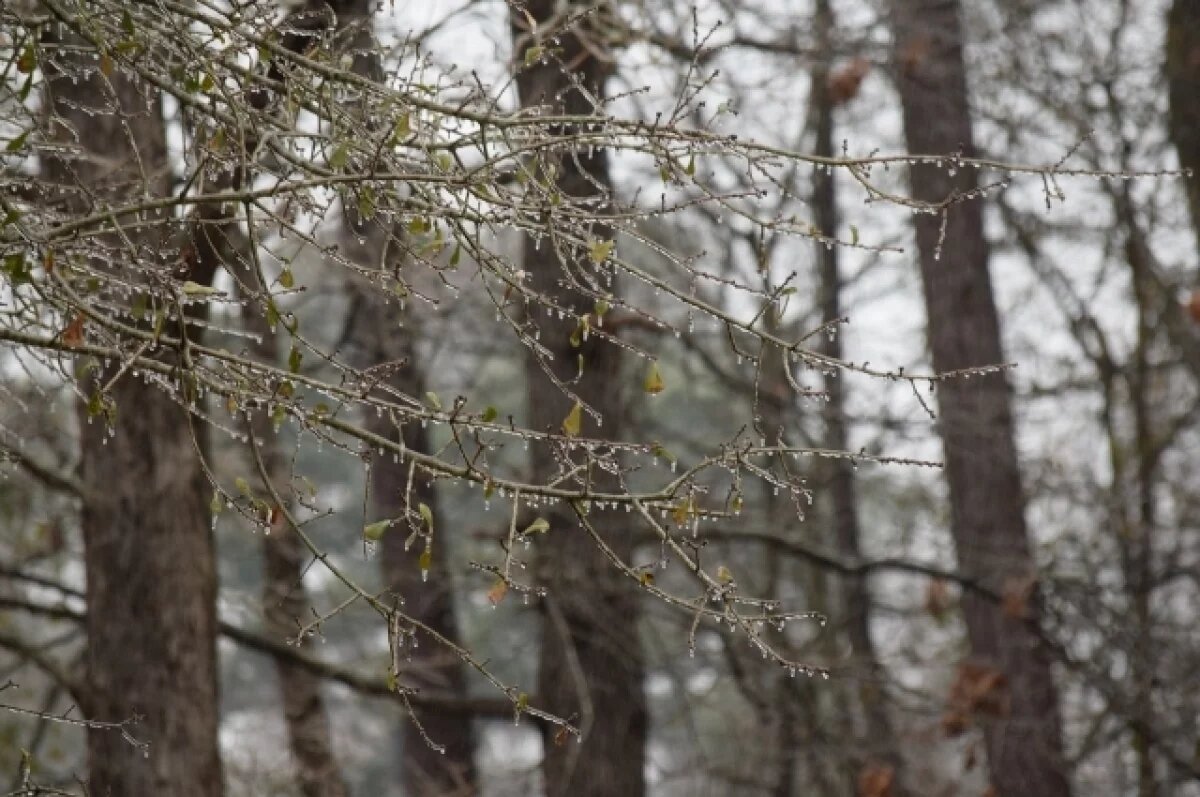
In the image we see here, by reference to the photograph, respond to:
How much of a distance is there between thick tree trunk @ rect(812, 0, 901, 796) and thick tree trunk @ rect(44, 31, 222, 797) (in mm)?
4089

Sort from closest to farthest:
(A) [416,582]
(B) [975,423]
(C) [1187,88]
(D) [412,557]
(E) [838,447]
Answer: (C) [1187,88] < (B) [975,423] < (E) [838,447] < (A) [416,582] < (D) [412,557]

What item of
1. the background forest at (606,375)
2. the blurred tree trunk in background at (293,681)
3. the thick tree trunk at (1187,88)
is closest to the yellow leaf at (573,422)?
the background forest at (606,375)

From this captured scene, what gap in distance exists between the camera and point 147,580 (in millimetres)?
6758

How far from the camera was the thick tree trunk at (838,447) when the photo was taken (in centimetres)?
1058

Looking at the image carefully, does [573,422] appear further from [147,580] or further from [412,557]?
[412,557]

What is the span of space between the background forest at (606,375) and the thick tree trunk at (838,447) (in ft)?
0.30

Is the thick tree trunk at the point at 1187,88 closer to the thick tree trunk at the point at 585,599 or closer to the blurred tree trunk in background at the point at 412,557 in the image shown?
the thick tree trunk at the point at 585,599

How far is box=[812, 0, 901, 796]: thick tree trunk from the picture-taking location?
10.6 metres

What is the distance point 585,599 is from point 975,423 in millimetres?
3631

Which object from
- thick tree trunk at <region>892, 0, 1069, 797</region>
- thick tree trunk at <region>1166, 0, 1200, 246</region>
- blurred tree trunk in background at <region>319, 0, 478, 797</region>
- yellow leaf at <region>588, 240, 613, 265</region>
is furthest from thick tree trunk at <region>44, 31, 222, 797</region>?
thick tree trunk at <region>1166, 0, 1200, 246</region>

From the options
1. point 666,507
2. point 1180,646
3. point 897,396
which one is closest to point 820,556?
point 1180,646

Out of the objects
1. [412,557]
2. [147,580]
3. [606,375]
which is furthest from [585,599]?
[412,557]

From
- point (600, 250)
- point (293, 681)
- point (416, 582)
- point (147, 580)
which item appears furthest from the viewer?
point (416, 582)

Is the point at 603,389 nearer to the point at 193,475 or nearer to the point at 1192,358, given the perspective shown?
the point at 193,475
